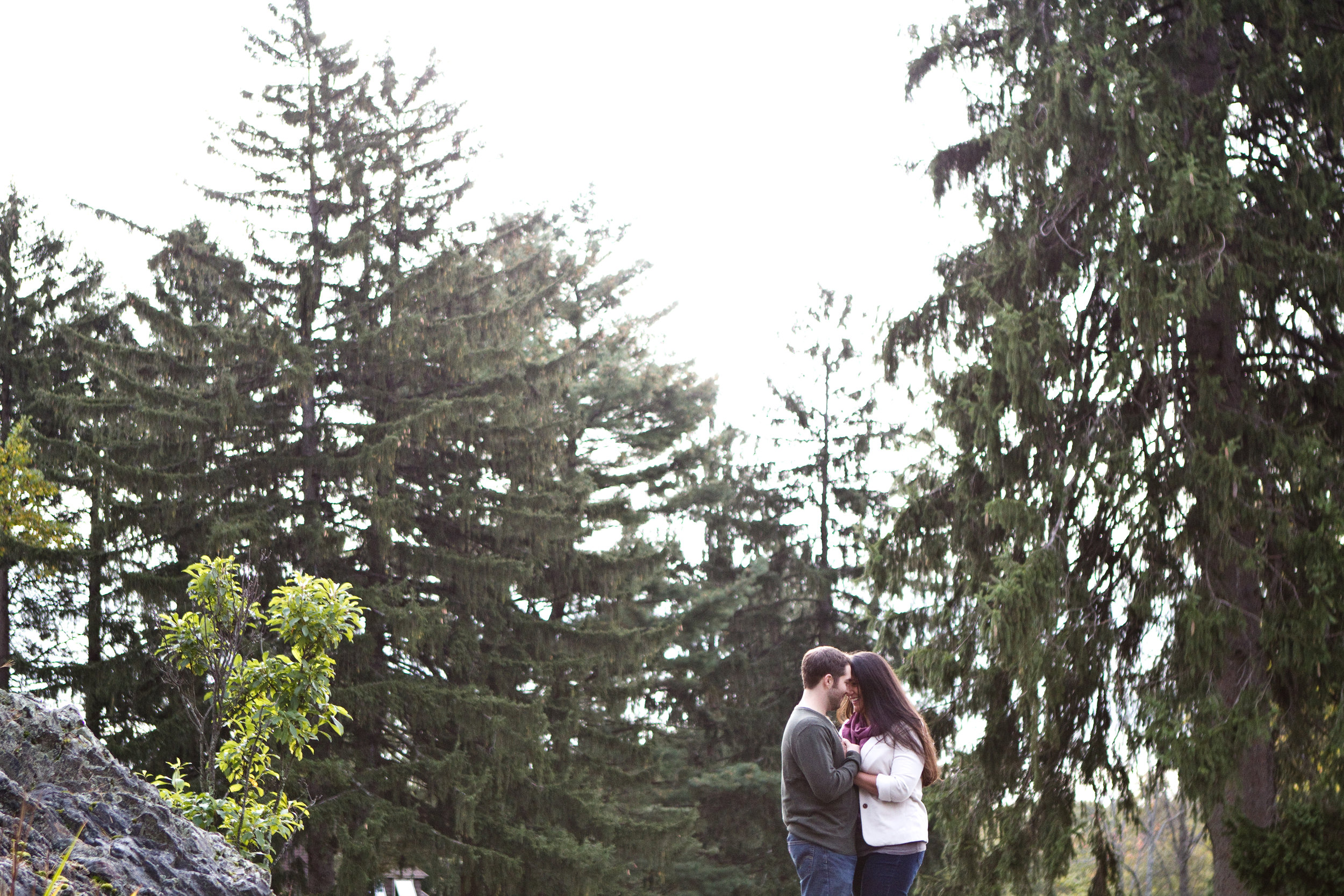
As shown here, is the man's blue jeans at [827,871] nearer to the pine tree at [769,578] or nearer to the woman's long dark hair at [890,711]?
the woman's long dark hair at [890,711]

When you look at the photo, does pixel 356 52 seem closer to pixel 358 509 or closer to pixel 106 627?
pixel 358 509

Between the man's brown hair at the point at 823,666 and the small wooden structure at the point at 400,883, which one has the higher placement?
the man's brown hair at the point at 823,666

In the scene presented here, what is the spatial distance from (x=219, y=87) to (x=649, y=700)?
13.0 m

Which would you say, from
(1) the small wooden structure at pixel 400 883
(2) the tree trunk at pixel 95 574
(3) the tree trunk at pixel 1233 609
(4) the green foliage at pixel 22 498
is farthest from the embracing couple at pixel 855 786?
(4) the green foliage at pixel 22 498

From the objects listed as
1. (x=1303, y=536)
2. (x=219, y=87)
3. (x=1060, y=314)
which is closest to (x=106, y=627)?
(x=219, y=87)

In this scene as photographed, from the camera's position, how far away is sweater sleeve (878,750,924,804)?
399cm

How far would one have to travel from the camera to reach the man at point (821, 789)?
3984 mm

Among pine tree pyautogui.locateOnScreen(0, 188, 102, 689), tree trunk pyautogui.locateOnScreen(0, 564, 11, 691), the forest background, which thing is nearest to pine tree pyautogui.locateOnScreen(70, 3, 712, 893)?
the forest background

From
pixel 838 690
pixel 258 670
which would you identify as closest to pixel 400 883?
pixel 258 670

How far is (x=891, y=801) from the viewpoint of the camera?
4051 mm

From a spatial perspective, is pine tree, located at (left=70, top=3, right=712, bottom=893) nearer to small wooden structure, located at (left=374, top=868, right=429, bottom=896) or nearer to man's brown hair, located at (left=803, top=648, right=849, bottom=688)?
small wooden structure, located at (left=374, top=868, right=429, bottom=896)

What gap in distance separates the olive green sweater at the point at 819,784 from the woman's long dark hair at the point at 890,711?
0.51ft

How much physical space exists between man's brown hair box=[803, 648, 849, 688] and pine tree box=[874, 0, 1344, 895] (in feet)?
15.1

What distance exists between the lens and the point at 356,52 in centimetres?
1688
